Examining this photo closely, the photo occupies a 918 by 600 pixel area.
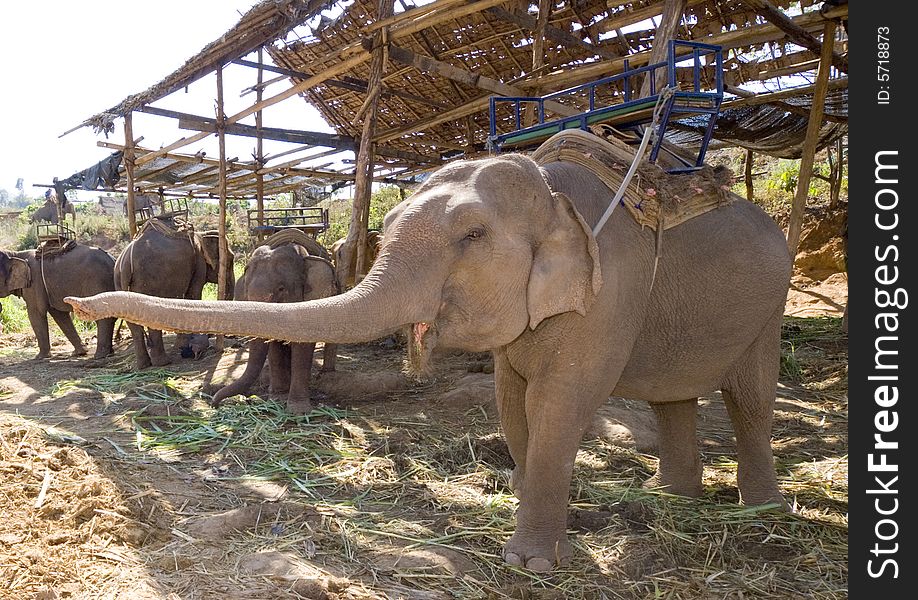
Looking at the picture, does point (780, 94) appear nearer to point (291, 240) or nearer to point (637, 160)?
point (291, 240)

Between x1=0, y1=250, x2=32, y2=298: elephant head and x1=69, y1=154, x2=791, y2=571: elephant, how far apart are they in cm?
973

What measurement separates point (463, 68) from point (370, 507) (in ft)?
24.4

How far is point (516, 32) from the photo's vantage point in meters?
8.95

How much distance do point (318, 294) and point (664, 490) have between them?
382 cm

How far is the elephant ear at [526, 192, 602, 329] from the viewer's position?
2.87 metres

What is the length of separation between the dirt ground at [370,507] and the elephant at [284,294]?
219 mm

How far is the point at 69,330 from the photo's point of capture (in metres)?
10.8

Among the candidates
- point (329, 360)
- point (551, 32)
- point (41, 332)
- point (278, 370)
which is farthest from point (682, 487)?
point (41, 332)

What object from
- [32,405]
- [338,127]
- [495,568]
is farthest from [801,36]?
[32,405]

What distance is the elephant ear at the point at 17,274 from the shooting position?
10.6 meters

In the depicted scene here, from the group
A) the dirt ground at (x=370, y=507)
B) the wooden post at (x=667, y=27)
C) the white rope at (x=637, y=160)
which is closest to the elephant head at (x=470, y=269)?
the white rope at (x=637, y=160)

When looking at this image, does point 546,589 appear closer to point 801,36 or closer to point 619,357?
point 619,357

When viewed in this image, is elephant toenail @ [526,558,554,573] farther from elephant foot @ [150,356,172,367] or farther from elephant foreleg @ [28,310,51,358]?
elephant foreleg @ [28,310,51,358]

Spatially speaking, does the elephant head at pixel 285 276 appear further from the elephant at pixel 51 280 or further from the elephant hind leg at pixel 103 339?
the elephant at pixel 51 280
